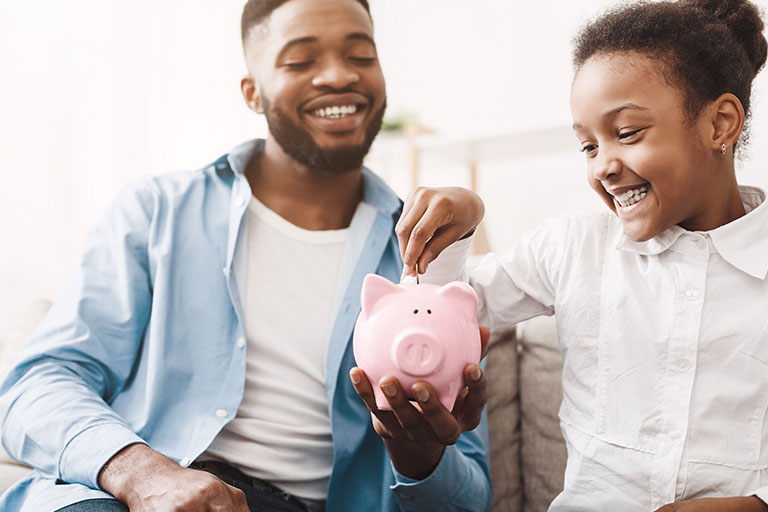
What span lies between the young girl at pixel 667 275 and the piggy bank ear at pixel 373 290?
76mm

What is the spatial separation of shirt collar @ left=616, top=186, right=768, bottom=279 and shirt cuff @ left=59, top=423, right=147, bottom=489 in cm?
82

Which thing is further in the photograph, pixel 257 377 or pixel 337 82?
pixel 337 82

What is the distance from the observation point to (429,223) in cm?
95

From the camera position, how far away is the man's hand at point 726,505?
2.90 feet

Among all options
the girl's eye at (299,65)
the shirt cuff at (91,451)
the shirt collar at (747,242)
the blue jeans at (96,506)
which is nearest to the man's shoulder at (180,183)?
the girl's eye at (299,65)

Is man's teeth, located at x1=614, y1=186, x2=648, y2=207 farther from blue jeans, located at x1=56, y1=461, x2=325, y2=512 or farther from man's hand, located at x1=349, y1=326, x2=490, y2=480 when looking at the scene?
blue jeans, located at x1=56, y1=461, x2=325, y2=512

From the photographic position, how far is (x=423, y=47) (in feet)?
9.68

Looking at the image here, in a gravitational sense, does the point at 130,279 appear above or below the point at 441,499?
above

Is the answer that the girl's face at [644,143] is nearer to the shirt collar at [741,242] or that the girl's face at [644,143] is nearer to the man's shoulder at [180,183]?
the shirt collar at [741,242]

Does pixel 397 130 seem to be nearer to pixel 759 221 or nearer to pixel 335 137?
pixel 335 137

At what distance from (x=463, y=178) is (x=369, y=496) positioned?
176 centimetres

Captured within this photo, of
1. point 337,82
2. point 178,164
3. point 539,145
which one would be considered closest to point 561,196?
point 539,145

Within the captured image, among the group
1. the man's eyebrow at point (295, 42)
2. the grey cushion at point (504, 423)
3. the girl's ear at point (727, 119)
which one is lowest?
the grey cushion at point (504, 423)

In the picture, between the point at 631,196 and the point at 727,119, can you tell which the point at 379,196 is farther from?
the point at 727,119
